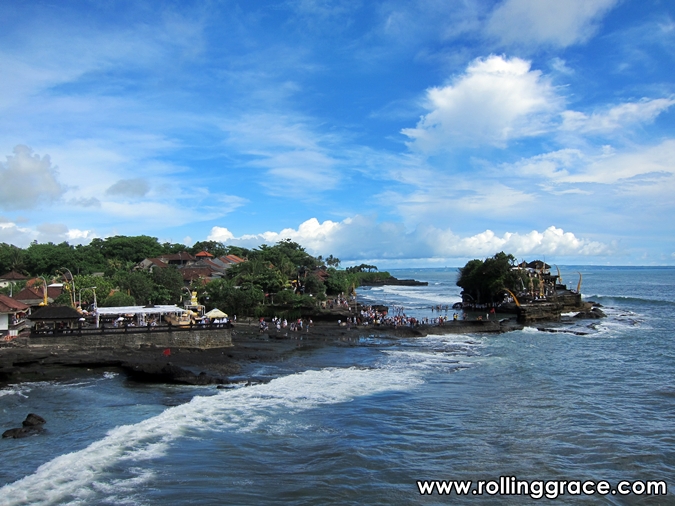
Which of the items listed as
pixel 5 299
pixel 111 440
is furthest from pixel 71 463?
pixel 5 299

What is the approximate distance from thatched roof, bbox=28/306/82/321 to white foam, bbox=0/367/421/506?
14.1 metres

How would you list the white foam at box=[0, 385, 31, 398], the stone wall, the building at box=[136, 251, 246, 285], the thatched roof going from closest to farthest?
1. the white foam at box=[0, 385, 31, 398]
2. the stone wall
3. the thatched roof
4. the building at box=[136, 251, 246, 285]

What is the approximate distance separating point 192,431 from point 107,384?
29.9ft

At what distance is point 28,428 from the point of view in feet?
51.9

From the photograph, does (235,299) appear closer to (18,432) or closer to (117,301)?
(117,301)

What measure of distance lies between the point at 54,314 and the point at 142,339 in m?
5.34

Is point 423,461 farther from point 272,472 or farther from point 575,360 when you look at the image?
point 575,360

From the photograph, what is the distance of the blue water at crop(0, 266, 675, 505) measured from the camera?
12070 mm

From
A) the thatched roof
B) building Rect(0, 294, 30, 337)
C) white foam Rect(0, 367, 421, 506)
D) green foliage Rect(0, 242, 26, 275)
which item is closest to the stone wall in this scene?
the thatched roof

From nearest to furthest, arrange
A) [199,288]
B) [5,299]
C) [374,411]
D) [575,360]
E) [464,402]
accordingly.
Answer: [374,411] → [464,402] → [575,360] → [5,299] → [199,288]

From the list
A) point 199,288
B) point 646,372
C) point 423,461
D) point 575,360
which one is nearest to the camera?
point 423,461

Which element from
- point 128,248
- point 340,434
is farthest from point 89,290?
point 128,248

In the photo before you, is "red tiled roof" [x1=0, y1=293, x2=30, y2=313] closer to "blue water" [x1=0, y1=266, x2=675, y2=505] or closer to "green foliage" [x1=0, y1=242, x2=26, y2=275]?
"blue water" [x1=0, y1=266, x2=675, y2=505]

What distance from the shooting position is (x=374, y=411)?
18625mm
